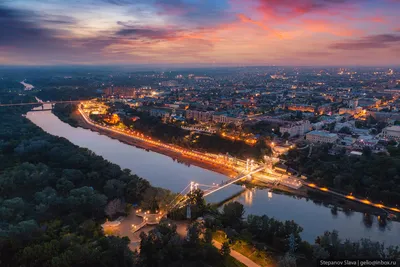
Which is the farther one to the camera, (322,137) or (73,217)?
(322,137)

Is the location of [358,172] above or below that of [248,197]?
above

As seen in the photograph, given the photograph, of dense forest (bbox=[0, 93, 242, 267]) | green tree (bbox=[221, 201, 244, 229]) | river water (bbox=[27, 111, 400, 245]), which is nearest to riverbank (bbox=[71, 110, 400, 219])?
river water (bbox=[27, 111, 400, 245])

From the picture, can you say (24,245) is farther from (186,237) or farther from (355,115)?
(355,115)

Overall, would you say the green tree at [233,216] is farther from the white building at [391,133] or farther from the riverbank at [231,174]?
the white building at [391,133]

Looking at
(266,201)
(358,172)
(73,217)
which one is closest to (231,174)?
(266,201)

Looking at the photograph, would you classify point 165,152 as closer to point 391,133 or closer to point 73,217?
point 73,217

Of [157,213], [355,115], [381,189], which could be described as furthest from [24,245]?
[355,115]
